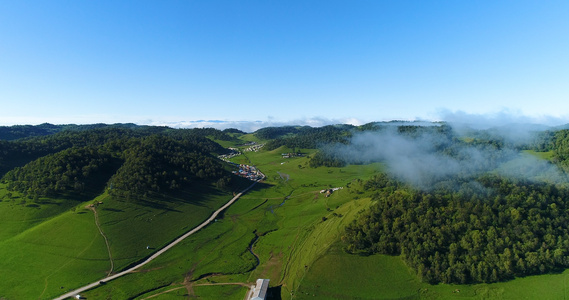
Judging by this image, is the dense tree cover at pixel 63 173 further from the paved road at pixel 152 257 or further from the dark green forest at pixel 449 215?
the paved road at pixel 152 257

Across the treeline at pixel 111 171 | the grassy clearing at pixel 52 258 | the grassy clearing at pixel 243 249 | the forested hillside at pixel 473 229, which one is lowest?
the grassy clearing at pixel 243 249

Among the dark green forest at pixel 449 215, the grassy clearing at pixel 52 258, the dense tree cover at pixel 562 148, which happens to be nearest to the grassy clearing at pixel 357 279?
the dark green forest at pixel 449 215

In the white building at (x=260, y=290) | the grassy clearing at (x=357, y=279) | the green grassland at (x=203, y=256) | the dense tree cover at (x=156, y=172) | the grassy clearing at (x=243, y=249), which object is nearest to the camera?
the white building at (x=260, y=290)

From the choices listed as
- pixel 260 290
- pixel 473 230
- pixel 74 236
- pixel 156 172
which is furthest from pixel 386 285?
pixel 156 172

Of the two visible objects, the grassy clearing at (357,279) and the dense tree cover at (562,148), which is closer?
the grassy clearing at (357,279)

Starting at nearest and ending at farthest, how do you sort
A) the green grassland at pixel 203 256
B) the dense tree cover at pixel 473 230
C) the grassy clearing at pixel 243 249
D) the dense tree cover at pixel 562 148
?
the dense tree cover at pixel 473 230 < the green grassland at pixel 203 256 < the grassy clearing at pixel 243 249 < the dense tree cover at pixel 562 148

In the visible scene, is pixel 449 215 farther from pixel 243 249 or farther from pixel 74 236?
pixel 74 236

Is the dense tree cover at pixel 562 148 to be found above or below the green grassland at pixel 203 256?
above

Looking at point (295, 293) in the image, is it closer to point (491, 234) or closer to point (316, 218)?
point (316, 218)
